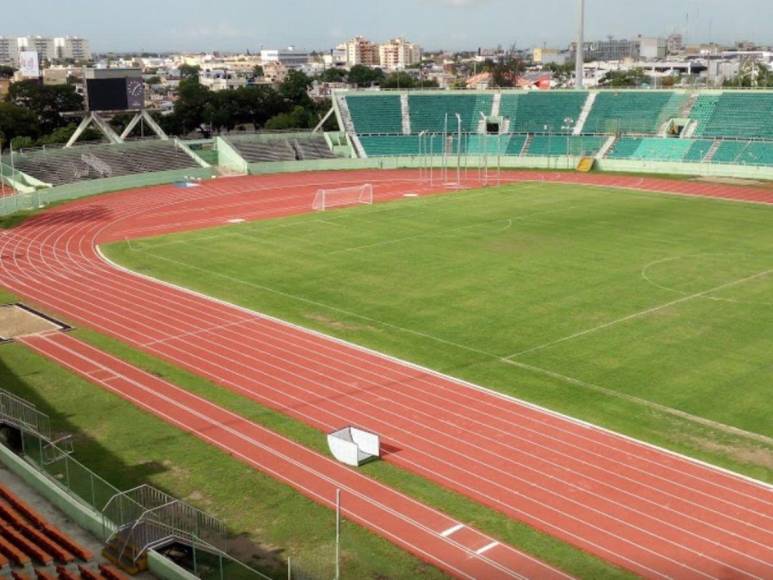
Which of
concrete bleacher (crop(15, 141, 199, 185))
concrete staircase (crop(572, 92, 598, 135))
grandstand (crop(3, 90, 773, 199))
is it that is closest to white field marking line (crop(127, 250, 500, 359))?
concrete bleacher (crop(15, 141, 199, 185))

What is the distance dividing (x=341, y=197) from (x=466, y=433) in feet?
125

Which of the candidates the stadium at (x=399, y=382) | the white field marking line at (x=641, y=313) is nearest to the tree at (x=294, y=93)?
the stadium at (x=399, y=382)

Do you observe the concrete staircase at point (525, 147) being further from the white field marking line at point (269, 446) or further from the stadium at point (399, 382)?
the white field marking line at point (269, 446)

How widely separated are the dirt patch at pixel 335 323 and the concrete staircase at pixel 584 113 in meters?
53.3

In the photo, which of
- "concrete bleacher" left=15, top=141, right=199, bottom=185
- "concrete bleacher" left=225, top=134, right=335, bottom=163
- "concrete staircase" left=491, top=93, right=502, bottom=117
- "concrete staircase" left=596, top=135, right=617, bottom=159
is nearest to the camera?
"concrete bleacher" left=15, top=141, right=199, bottom=185

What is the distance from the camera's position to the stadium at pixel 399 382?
15.5m

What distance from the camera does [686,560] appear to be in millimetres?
14844

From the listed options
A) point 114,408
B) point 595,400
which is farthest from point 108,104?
point 595,400

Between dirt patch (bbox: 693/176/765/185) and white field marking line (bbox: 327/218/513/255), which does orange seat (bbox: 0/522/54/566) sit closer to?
white field marking line (bbox: 327/218/513/255)

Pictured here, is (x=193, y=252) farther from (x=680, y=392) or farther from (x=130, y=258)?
(x=680, y=392)

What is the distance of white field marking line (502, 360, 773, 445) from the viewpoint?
19.8 metres

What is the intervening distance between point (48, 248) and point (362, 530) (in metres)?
30.9

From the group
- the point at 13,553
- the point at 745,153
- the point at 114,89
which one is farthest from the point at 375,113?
the point at 13,553

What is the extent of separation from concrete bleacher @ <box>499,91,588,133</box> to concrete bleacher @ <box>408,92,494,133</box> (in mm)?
2189
